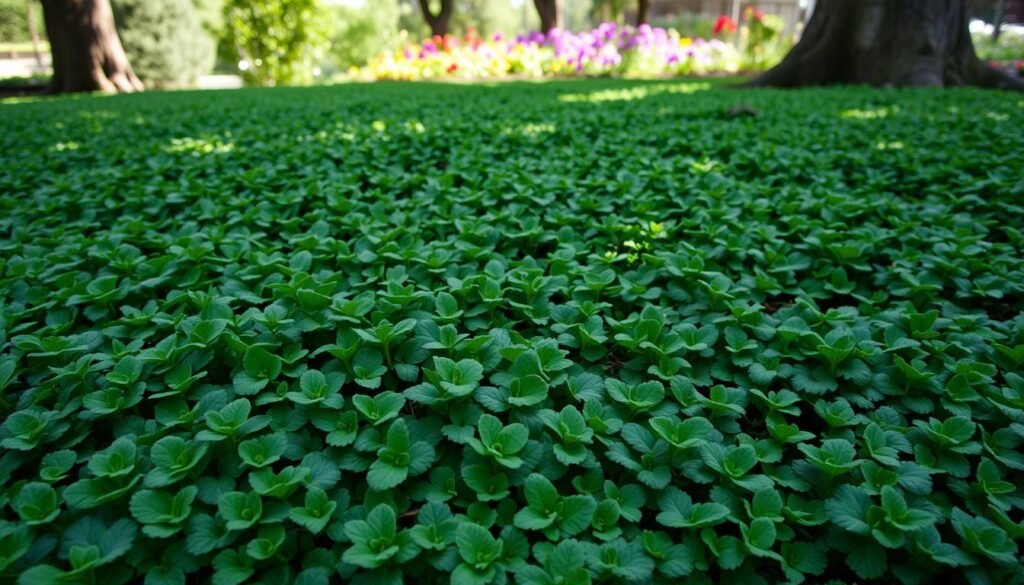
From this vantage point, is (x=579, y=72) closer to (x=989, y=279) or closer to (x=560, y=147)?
(x=560, y=147)

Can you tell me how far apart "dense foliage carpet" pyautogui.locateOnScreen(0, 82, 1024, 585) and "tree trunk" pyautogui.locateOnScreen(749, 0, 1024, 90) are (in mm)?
5948

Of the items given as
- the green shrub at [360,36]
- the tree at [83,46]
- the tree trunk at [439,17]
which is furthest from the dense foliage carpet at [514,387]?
the green shrub at [360,36]

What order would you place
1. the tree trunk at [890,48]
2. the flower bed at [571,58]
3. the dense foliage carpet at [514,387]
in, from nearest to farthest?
the dense foliage carpet at [514,387]
the tree trunk at [890,48]
the flower bed at [571,58]

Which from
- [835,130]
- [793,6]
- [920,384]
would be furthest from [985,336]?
[793,6]

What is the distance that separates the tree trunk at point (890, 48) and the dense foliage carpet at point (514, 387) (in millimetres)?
5948

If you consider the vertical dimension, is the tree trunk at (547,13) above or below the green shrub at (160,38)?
above

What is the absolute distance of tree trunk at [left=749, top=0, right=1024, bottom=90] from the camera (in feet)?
24.7

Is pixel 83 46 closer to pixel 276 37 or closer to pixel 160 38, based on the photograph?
pixel 276 37

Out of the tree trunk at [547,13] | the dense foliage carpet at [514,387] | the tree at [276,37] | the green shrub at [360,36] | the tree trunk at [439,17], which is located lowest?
the dense foliage carpet at [514,387]

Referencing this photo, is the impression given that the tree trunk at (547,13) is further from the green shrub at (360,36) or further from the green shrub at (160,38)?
the green shrub at (360,36)

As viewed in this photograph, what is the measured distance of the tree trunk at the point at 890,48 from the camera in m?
7.53

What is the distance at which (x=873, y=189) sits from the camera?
314 centimetres

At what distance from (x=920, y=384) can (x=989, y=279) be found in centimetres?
84

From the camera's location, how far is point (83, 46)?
35.2 ft
